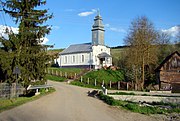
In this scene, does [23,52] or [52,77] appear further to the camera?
[52,77]

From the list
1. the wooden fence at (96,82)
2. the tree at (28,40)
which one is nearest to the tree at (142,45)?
the wooden fence at (96,82)

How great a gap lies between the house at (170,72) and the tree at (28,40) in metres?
26.2

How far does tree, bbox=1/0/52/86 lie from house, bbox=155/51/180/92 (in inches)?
1032

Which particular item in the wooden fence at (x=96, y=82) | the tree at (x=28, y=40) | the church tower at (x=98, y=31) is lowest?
the wooden fence at (x=96, y=82)

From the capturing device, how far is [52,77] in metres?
56.9

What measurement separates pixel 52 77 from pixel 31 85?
28609mm

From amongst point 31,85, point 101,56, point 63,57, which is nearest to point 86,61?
point 101,56

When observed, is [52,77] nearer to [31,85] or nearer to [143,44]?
[143,44]

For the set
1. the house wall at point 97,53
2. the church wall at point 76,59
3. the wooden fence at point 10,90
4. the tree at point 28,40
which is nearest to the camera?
the wooden fence at point 10,90

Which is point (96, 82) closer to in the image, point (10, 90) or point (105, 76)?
point (105, 76)

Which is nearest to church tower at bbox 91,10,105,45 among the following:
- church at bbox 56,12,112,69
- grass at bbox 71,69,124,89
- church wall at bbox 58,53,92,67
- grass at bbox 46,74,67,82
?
church at bbox 56,12,112,69

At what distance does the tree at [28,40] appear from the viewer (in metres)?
27.1

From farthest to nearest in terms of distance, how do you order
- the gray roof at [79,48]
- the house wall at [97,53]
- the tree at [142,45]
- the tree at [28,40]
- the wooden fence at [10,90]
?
the gray roof at [79,48] < the house wall at [97,53] < the tree at [142,45] < the tree at [28,40] < the wooden fence at [10,90]

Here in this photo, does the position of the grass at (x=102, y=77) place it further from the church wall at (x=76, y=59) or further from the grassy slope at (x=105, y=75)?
the church wall at (x=76, y=59)
